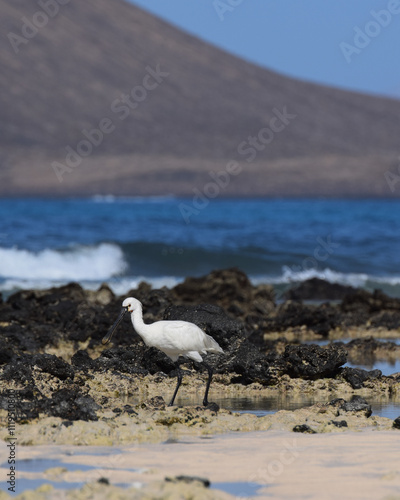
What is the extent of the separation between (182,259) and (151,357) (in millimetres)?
24100

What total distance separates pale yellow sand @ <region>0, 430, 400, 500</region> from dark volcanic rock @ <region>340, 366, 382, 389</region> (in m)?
2.54

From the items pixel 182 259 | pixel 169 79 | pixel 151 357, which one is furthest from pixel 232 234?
pixel 169 79

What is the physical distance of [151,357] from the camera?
1066cm

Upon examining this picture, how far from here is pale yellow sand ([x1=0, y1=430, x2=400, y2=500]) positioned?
6039mm

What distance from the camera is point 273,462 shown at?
6.66 meters

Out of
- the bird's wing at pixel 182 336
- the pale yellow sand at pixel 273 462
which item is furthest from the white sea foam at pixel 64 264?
the pale yellow sand at pixel 273 462

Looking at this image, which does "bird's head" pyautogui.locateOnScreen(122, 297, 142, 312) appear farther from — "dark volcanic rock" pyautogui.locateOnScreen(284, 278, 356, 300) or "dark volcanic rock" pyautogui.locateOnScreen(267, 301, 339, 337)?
"dark volcanic rock" pyautogui.locateOnScreen(284, 278, 356, 300)

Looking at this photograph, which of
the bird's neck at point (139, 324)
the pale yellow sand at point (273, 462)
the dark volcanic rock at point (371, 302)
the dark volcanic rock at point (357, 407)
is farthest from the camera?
the dark volcanic rock at point (371, 302)

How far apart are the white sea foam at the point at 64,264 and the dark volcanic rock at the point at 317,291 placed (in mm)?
9040

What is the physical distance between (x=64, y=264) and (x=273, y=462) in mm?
26643

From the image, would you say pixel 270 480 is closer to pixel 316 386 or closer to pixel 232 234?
pixel 316 386

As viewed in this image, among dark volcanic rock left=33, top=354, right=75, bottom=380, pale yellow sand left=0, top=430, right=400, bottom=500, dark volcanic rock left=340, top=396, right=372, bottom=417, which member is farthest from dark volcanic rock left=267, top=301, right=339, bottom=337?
pale yellow sand left=0, top=430, right=400, bottom=500

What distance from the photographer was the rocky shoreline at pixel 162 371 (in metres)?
7.91

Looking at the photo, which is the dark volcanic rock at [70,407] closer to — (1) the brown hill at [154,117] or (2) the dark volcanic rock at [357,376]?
(2) the dark volcanic rock at [357,376]
